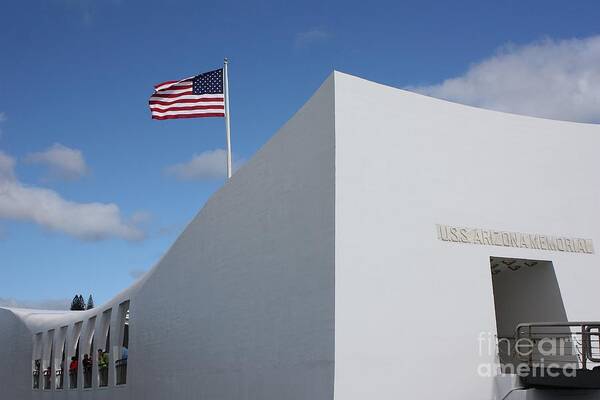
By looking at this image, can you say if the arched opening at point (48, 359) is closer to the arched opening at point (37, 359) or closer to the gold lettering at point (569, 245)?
the arched opening at point (37, 359)

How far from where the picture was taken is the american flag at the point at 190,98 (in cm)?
1702

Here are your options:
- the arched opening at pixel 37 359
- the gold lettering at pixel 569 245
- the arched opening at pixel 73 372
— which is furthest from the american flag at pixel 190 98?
the arched opening at pixel 37 359

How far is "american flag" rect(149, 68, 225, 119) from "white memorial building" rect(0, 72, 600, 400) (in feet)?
9.44

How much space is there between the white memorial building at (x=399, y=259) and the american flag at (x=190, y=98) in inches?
113

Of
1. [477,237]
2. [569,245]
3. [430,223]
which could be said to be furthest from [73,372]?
[569,245]

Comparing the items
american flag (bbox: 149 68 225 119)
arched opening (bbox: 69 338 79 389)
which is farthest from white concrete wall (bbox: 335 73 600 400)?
arched opening (bbox: 69 338 79 389)

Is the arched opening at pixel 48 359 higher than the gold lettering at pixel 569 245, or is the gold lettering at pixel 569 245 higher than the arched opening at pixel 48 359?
the gold lettering at pixel 569 245

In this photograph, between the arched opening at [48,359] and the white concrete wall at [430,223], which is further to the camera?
the arched opening at [48,359]

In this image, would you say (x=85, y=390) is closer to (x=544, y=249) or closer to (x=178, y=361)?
(x=178, y=361)

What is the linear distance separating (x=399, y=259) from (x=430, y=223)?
99 centimetres

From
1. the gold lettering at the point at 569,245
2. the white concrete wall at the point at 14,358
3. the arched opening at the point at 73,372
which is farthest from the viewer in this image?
the white concrete wall at the point at 14,358

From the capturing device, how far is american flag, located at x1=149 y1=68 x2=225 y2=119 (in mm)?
17016

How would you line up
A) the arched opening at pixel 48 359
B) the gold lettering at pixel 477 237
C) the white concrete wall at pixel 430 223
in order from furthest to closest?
the arched opening at pixel 48 359 < the gold lettering at pixel 477 237 < the white concrete wall at pixel 430 223

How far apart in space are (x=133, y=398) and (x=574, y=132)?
1338 centimetres
